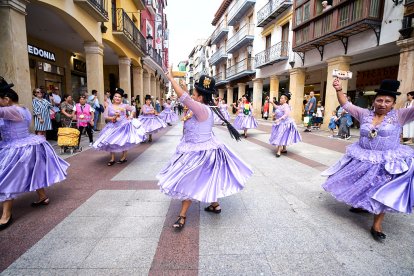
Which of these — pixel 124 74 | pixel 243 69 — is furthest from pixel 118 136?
pixel 243 69

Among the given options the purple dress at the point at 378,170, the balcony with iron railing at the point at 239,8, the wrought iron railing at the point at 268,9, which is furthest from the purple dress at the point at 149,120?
the balcony with iron railing at the point at 239,8

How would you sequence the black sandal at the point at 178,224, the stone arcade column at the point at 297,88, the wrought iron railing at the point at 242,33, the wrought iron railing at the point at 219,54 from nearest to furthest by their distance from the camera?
the black sandal at the point at 178,224, the stone arcade column at the point at 297,88, the wrought iron railing at the point at 242,33, the wrought iron railing at the point at 219,54

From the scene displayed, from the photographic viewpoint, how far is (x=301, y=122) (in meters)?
17.9

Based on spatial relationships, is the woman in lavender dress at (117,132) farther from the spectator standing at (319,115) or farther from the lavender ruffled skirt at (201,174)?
the spectator standing at (319,115)

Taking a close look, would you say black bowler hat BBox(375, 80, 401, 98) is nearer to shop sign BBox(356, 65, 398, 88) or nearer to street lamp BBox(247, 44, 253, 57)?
shop sign BBox(356, 65, 398, 88)

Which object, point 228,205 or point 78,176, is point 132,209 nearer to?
point 228,205

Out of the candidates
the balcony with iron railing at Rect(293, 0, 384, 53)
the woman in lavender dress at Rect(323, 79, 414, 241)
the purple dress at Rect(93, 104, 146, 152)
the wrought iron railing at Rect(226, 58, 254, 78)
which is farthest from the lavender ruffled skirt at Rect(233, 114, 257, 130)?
the wrought iron railing at Rect(226, 58, 254, 78)

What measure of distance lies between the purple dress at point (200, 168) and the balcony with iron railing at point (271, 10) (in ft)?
56.9

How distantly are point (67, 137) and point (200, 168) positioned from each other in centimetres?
529

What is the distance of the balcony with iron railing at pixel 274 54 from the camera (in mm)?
17875

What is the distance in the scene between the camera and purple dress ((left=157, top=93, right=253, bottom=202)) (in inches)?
117

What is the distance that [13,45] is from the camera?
20.0 ft

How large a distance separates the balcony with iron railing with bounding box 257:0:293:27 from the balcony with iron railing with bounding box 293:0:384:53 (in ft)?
9.57

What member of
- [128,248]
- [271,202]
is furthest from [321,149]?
[128,248]
